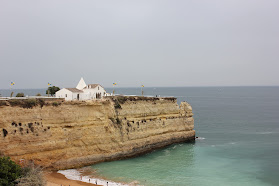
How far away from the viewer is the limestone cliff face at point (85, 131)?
3030 centimetres

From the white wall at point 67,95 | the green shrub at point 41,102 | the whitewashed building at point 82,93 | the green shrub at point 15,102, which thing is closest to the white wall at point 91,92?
the whitewashed building at point 82,93

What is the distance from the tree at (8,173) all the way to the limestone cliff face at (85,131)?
586cm

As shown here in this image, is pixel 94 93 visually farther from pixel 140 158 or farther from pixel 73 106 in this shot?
pixel 140 158

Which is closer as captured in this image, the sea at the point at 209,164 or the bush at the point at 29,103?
the sea at the point at 209,164

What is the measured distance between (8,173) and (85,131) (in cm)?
1328

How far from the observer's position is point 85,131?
35.1m

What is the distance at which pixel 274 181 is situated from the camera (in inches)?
1156

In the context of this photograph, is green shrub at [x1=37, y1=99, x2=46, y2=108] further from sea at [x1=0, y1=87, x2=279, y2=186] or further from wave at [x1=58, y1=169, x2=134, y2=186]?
sea at [x1=0, y1=87, x2=279, y2=186]

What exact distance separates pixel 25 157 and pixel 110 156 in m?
11.4

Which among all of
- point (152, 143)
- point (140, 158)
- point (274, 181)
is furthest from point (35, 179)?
point (274, 181)

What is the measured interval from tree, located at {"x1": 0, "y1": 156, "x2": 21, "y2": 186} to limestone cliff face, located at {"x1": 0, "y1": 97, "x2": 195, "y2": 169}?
586 centimetres

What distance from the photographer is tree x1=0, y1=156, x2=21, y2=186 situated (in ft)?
72.4

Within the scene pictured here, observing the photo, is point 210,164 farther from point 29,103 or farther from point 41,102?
point 29,103

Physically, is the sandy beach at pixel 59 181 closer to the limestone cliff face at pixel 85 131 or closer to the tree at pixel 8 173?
the limestone cliff face at pixel 85 131
